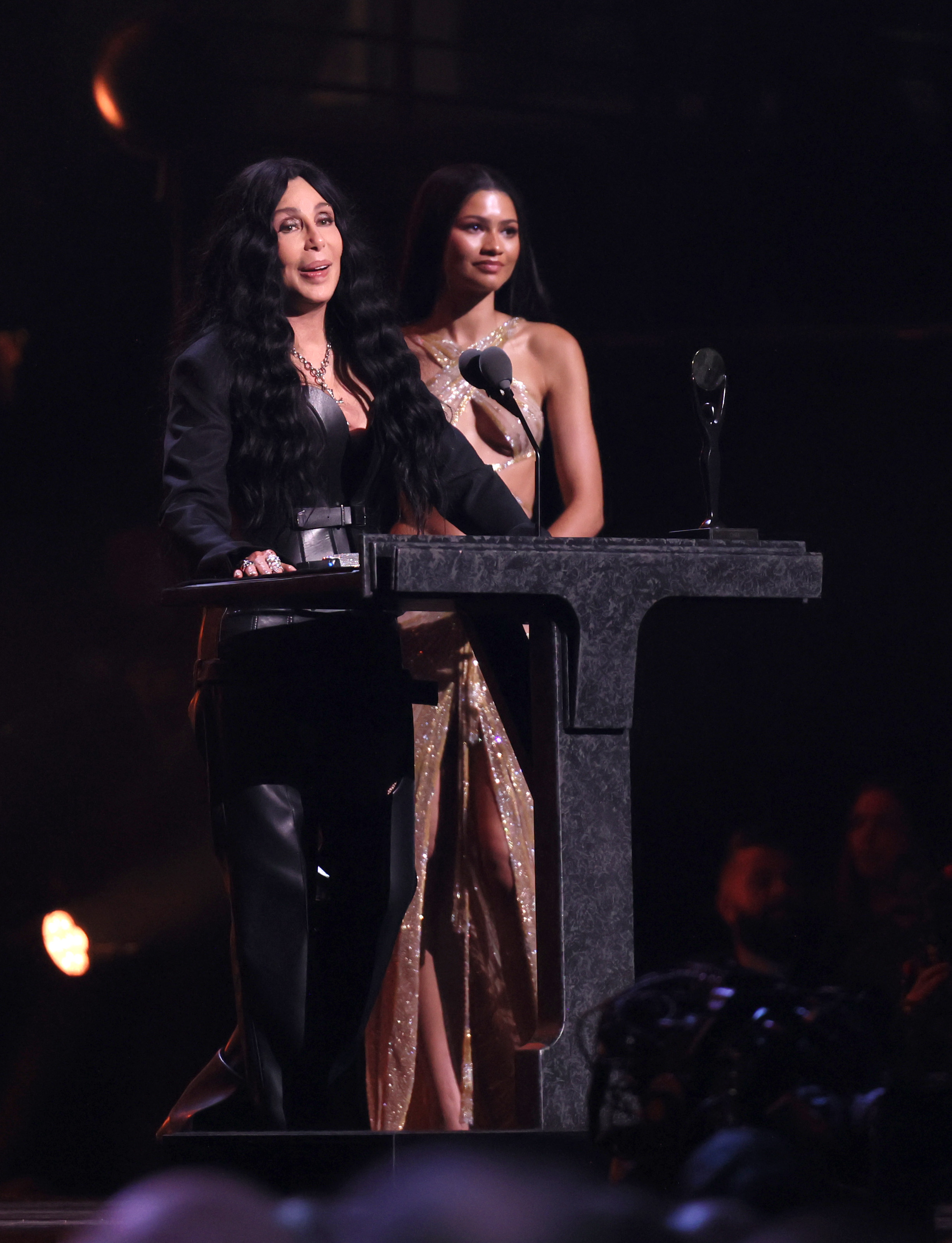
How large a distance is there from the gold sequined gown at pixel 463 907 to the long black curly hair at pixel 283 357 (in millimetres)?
609

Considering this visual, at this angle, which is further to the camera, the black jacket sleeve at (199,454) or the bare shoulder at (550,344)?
the bare shoulder at (550,344)

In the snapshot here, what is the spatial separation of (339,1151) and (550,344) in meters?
2.18

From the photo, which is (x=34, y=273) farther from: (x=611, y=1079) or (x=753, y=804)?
(x=611, y=1079)

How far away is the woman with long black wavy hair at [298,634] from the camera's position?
2307 mm

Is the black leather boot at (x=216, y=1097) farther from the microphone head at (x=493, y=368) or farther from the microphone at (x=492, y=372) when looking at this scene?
the microphone head at (x=493, y=368)

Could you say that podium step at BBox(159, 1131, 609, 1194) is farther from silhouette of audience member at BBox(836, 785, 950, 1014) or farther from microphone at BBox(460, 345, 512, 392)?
silhouette of audience member at BBox(836, 785, 950, 1014)

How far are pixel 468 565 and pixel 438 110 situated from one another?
251 cm

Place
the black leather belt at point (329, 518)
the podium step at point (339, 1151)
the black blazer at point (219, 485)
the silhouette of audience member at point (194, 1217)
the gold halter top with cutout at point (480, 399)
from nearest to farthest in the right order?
the silhouette of audience member at point (194, 1217) → the podium step at point (339, 1151) → the black blazer at point (219, 485) → the black leather belt at point (329, 518) → the gold halter top with cutout at point (480, 399)

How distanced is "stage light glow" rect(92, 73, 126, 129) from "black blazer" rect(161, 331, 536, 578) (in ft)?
5.16

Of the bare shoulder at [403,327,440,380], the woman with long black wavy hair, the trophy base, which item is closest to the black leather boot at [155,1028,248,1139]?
the woman with long black wavy hair

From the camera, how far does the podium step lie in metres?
1.83

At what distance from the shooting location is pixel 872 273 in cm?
419

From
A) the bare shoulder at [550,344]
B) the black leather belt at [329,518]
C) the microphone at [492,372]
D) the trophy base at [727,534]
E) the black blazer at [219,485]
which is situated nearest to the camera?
the trophy base at [727,534]

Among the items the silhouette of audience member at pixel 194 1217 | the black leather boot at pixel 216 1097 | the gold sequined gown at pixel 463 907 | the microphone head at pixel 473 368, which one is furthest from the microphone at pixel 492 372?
the gold sequined gown at pixel 463 907
